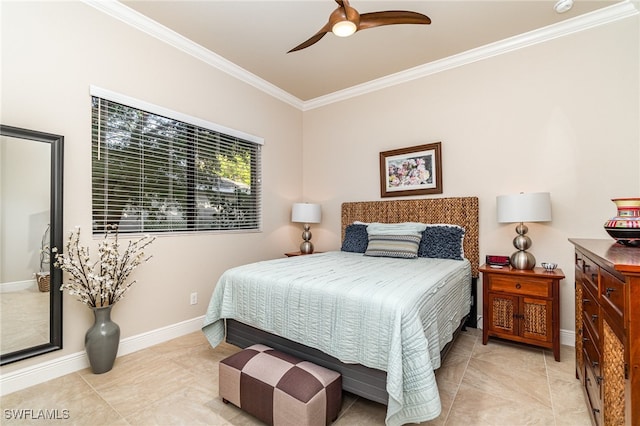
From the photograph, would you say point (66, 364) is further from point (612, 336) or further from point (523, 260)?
point (523, 260)

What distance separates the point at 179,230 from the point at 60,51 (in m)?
1.69

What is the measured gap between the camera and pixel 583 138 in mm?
2711

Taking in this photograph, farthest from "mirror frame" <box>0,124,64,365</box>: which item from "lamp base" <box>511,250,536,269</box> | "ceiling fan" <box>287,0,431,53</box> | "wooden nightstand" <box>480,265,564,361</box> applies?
"lamp base" <box>511,250,536,269</box>

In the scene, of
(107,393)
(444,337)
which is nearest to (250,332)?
(107,393)

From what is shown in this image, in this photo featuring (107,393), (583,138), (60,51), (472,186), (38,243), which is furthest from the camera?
(472,186)

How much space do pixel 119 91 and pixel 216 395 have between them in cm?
255

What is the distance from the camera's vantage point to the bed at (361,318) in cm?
146

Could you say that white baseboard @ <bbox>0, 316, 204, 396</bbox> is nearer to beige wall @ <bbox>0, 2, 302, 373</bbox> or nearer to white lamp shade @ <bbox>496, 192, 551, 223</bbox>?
beige wall @ <bbox>0, 2, 302, 373</bbox>

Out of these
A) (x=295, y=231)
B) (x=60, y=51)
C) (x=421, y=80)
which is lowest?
(x=295, y=231)

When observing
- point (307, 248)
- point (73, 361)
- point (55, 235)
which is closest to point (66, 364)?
point (73, 361)

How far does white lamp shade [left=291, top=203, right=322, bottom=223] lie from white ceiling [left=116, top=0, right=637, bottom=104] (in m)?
1.69

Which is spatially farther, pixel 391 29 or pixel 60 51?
pixel 391 29

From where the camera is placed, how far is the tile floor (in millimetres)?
1703

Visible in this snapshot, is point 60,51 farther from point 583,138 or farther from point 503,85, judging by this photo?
point 583,138
